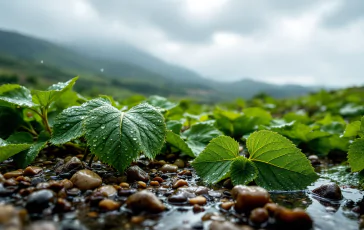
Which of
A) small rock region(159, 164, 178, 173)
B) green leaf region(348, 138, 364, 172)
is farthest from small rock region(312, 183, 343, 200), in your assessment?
small rock region(159, 164, 178, 173)

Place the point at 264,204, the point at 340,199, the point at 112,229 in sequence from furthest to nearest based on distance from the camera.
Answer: the point at 340,199 → the point at 264,204 → the point at 112,229

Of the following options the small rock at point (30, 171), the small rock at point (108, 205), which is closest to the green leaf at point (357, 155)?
the small rock at point (108, 205)

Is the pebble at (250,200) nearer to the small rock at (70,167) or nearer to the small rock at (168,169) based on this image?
the small rock at (168,169)

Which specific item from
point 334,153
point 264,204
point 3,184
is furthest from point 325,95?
point 3,184

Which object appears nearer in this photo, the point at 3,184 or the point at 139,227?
the point at 139,227

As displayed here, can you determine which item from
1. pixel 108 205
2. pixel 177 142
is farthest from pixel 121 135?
pixel 177 142

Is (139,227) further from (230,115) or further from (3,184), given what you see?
(230,115)
